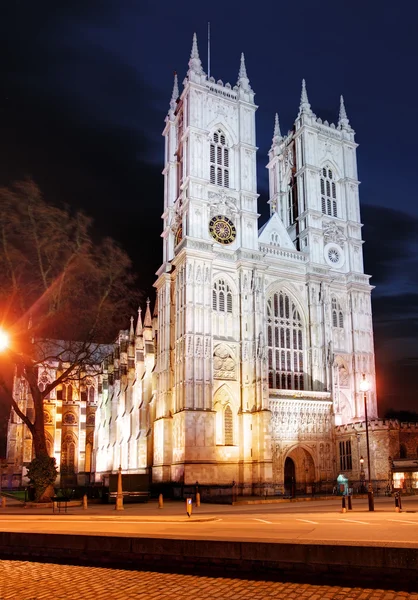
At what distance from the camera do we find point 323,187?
5866cm

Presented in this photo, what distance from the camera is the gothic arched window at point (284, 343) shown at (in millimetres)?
51375

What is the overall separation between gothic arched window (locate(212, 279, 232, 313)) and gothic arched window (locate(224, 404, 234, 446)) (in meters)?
8.00

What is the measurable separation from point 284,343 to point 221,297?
285 inches

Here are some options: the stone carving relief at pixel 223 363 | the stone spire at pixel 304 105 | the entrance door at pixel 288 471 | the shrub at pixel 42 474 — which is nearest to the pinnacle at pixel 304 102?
the stone spire at pixel 304 105

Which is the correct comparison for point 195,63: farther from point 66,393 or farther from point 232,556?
point 232,556

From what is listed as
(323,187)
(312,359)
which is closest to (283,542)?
(312,359)

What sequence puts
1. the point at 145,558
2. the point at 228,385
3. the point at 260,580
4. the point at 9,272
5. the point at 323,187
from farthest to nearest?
the point at 323,187
the point at 228,385
the point at 9,272
the point at 145,558
the point at 260,580

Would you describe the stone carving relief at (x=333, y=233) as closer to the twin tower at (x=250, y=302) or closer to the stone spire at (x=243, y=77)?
the twin tower at (x=250, y=302)

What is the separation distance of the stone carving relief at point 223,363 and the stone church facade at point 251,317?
10cm

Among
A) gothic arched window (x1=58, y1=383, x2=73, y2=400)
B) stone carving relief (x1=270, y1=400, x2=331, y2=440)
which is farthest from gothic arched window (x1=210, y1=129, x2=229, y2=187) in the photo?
gothic arched window (x1=58, y1=383, x2=73, y2=400)

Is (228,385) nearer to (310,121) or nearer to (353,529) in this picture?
(310,121)

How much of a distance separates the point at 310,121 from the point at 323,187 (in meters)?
Answer: 6.55

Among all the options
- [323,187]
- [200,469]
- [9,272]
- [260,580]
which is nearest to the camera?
[260,580]

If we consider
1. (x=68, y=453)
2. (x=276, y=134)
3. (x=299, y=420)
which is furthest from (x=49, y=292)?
(x=68, y=453)
